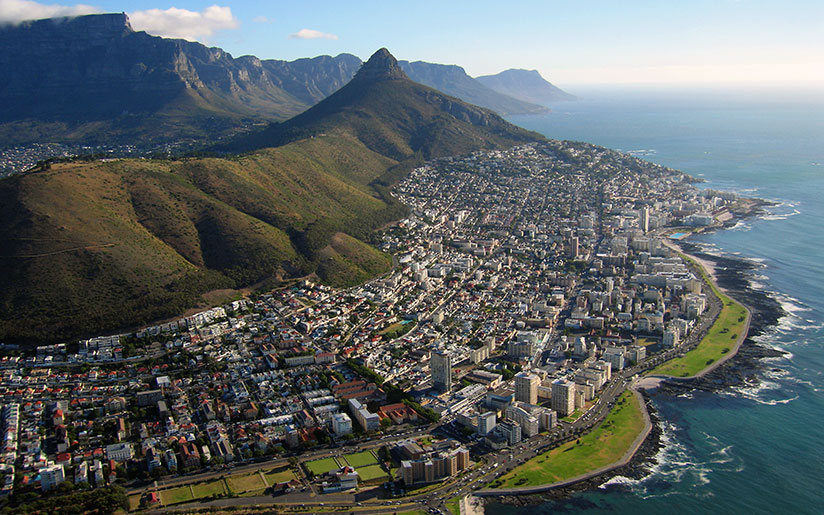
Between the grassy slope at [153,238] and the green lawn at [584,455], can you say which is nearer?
the green lawn at [584,455]

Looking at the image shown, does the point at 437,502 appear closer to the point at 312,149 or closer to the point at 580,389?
the point at 580,389

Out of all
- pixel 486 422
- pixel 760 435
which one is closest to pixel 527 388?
pixel 486 422

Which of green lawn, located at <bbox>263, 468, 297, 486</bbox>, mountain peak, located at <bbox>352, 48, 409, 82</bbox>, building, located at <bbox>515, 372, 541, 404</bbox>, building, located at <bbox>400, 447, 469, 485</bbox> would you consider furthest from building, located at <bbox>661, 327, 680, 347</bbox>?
mountain peak, located at <bbox>352, 48, 409, 82</bbox>

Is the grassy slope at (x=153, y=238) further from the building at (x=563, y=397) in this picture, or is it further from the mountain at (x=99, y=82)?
the mountain at (x=99, y=82)

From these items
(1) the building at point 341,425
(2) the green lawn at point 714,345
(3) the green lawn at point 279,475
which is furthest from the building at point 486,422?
(2) the green lawn at point 714,345

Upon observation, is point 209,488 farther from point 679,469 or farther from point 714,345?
point 714,345

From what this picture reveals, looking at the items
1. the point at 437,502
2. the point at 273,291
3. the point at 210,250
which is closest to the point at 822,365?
the point at 437,502

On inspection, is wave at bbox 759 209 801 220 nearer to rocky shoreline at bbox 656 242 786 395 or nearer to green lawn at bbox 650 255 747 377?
rocky shoreline at bbox 656 242 786 395
